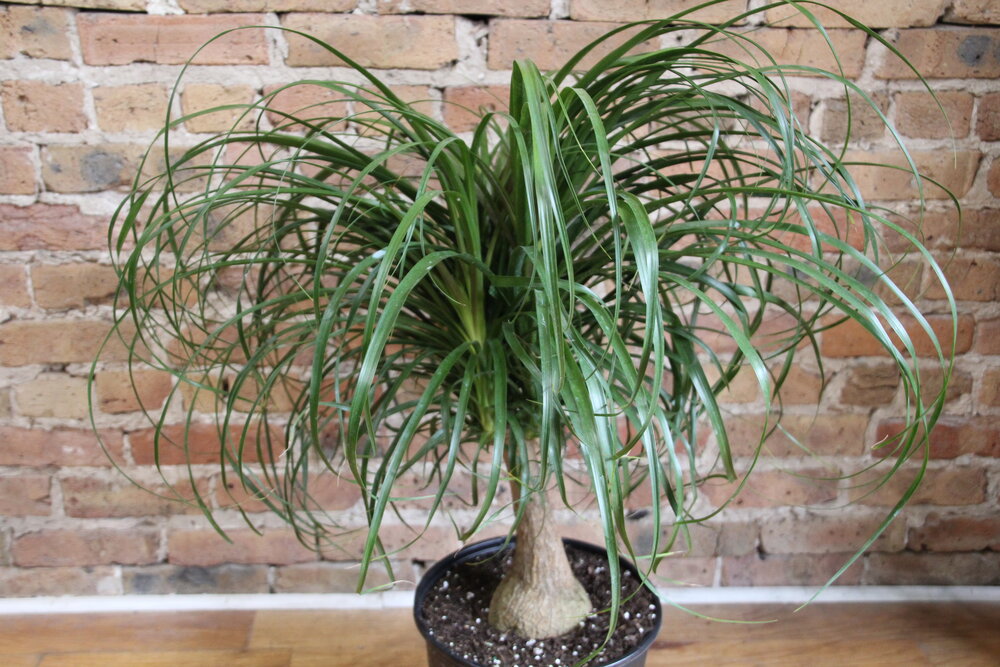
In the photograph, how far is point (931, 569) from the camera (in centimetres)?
138

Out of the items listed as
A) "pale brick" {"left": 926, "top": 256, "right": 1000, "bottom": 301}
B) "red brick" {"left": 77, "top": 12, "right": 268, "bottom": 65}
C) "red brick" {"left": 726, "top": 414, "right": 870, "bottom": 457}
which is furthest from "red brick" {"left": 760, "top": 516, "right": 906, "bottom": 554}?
"red brick" {"left": 77, "top": 12, "right": 268, "bottom": 65}

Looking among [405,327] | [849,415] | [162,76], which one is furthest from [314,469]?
[849,415]

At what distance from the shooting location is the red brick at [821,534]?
4.41 ft

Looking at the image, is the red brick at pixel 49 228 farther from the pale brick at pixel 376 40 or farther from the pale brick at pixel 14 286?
the pale brick at pixel 376 40

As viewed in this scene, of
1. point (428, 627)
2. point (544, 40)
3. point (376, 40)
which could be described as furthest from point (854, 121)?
point (428, 627)

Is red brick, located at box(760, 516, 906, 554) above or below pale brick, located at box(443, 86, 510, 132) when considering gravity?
below

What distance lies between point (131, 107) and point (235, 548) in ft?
2.33

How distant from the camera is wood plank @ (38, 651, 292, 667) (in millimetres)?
1181

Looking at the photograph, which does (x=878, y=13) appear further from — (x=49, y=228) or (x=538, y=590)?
(x=49, y=228)

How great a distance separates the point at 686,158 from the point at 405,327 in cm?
36

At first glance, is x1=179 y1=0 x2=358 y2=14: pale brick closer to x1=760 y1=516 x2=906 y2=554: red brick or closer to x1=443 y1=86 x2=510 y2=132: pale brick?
x1=443 y1=86 x2=510 y2=132: pale brick

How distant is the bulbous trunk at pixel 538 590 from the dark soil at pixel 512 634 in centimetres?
1

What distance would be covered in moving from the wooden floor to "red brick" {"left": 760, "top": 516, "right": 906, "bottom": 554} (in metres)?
0.10

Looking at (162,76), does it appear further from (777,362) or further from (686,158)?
(777,362)
